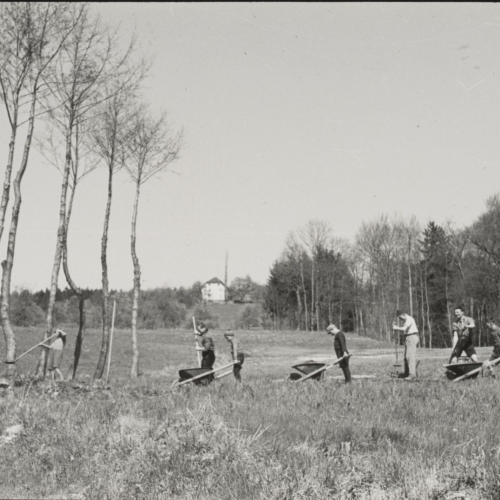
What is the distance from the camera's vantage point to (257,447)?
7.07 meters

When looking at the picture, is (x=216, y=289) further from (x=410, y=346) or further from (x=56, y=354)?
(x=410, y=346)

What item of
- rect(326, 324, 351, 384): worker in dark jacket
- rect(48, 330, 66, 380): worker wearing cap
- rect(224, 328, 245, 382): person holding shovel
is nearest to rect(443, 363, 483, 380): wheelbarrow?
rect(326, 324, 351, 384): worker in dark jacket

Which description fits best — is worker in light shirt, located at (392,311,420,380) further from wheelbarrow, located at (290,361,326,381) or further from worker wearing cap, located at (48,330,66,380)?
worker wearing cap, located at (48,330,66,380)

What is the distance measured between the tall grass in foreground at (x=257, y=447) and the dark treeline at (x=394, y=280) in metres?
47.8

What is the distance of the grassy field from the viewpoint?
19.6 ft

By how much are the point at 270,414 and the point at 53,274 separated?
39.6 ft

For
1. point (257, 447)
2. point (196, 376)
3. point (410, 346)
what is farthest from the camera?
point (410, 346)

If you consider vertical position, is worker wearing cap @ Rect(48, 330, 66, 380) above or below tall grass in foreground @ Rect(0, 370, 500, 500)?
above

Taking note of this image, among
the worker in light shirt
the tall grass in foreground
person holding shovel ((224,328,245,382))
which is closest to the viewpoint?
the tall grass in foreground

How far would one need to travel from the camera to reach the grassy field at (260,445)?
5.98 meters

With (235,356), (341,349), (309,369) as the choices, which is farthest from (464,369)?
(235,356)

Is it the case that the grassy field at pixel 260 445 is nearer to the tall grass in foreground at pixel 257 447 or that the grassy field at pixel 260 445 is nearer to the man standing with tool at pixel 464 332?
the tall grass in foreground at pixel 257 447

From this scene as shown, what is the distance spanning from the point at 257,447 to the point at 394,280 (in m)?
61.7

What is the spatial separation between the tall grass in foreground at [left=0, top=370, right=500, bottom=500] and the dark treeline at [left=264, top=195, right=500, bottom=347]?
157 ft
